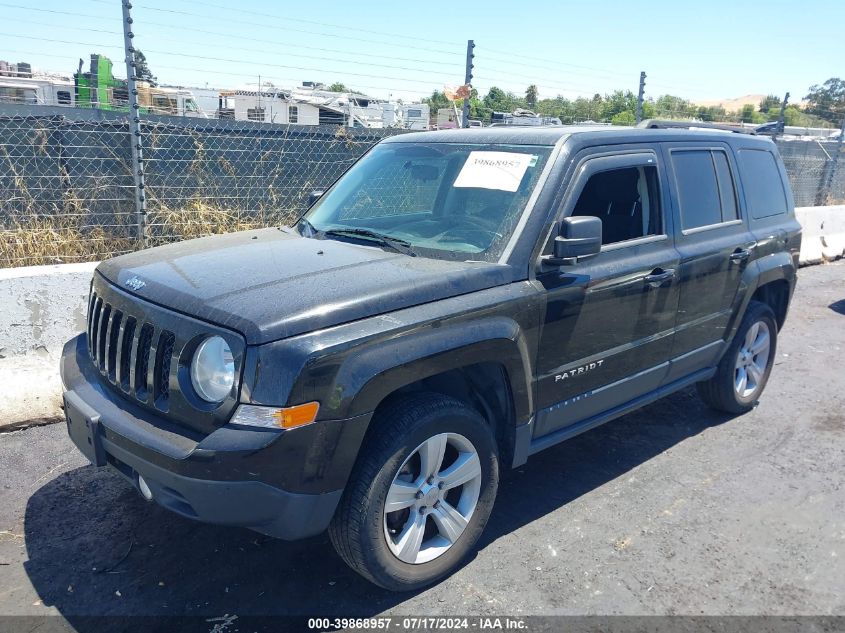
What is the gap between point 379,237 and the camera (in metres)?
3.60

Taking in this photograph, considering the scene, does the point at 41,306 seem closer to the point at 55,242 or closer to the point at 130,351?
the point at 55,242

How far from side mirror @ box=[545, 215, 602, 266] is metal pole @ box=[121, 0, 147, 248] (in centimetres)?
413

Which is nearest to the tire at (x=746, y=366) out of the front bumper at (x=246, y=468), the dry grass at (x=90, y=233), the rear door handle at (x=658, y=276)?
the rear door handle at (x=658, y=276)

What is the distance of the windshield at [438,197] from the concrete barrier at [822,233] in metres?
8.96

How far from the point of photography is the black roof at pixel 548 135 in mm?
3723

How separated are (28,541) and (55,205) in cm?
386

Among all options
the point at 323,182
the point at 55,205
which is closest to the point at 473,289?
the point at 55,205

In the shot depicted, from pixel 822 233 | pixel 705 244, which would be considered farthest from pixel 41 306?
pixel 822 233

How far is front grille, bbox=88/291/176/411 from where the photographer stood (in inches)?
110

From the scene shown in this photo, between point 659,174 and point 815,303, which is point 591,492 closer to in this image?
point 659,174

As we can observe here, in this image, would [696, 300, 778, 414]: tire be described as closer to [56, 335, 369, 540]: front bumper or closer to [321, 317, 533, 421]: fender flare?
[321, 317, 533, 421]: fender flare

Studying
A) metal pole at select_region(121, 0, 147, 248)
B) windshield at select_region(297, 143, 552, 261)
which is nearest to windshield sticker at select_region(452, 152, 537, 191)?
windshield at select_region(297, 143, 552, 261)

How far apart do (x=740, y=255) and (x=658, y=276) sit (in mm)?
1047

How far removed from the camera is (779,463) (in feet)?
14.6
